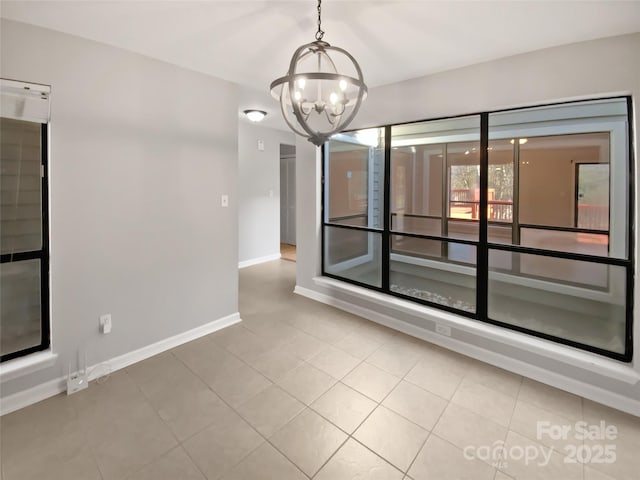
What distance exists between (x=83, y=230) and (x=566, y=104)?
3.82 m

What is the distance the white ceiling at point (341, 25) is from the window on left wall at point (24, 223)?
58 cm

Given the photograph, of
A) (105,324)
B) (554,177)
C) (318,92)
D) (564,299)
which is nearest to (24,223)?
(105,324)

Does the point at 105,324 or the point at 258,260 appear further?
the point at 258,260

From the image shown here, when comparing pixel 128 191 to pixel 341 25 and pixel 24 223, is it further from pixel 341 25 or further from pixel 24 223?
pixel 341 25

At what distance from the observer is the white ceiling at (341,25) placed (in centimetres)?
180

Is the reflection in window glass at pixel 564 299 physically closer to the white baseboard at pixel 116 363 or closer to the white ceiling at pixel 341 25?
the white ceiling at pixel 341 25

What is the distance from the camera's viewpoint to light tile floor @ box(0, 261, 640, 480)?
1.62m

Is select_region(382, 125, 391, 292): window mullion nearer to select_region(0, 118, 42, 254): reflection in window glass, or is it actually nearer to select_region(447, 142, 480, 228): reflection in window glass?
select_region(447, 142, 480, 228): reflection in window glass

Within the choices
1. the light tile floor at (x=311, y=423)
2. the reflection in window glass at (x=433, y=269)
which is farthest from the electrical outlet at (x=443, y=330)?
the reflection in window glass at (x=433, y=269)

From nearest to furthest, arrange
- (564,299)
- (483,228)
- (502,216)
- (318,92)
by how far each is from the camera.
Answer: (318,92) → (483,228) → (502,216) → (564,299)

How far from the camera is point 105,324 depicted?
2436 millimetres

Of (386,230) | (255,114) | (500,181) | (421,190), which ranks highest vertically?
(255,114)

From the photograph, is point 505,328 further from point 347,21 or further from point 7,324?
point 7,324

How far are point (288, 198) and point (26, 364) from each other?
20.4 ft
